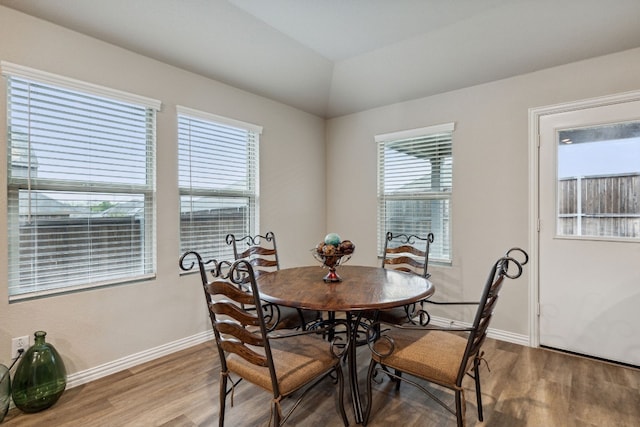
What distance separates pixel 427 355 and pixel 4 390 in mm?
2412

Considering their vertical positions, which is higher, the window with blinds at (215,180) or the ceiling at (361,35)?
the ceiling at (361,35)

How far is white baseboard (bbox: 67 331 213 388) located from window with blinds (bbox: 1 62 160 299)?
605 millimetres

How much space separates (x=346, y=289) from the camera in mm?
1980

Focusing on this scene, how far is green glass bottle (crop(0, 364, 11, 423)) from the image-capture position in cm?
186

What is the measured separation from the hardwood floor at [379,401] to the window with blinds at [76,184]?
0.75 meters

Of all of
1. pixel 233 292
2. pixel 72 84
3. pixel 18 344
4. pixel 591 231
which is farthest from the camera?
pixel 591 231

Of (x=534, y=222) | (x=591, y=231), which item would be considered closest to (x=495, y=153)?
(x=534, y=222)

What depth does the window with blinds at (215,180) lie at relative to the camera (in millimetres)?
2916

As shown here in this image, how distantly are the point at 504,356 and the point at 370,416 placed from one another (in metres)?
1.47

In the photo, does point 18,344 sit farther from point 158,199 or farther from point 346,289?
point 346,289

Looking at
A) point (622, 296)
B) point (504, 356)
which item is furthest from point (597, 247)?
point (504, 356)

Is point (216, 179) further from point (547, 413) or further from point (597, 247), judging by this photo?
point (597, 247)

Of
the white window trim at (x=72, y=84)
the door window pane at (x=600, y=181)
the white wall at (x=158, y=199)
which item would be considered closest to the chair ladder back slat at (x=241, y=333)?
the white wall at (x=158, y=199)

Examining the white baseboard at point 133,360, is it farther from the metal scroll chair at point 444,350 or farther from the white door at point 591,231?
A: the white door at point 591,231
